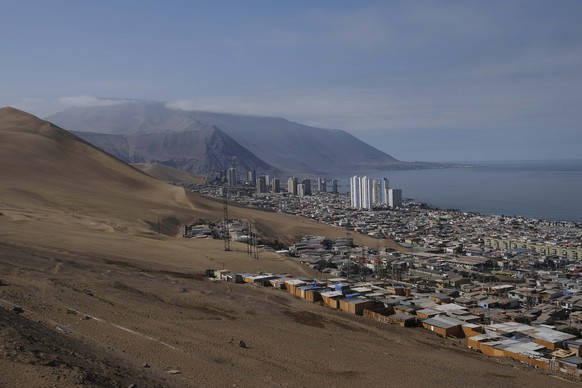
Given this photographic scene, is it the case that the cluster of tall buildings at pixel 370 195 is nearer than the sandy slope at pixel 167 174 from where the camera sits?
Yes

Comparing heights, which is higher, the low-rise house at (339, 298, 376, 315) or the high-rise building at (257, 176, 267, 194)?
the high-rise building at (257, 176, 267, 194)

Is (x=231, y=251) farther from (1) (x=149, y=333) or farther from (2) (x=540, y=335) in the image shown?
(1) (x=149, y=333)

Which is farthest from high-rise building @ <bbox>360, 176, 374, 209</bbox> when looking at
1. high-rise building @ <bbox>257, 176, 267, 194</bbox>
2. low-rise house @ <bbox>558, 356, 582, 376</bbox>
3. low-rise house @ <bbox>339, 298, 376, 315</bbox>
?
low-rise house @ <bbox>558, 356, 582, 376</bbox>

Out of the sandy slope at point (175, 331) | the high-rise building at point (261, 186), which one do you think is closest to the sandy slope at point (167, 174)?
the high-rise building at point (261, 186)

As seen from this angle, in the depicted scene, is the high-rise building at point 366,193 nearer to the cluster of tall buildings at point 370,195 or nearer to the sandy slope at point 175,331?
the cluster of tall buildings at point 370,195

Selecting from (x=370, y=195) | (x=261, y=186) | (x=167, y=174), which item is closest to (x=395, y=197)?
(x=370, y=195)

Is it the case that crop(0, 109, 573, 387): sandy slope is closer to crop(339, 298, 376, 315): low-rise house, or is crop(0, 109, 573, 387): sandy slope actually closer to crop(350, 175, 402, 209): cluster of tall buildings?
crop(339, 298, 376, 315): low-rise house

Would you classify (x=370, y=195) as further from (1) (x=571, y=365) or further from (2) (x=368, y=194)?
(1) (x=571, y=365)
